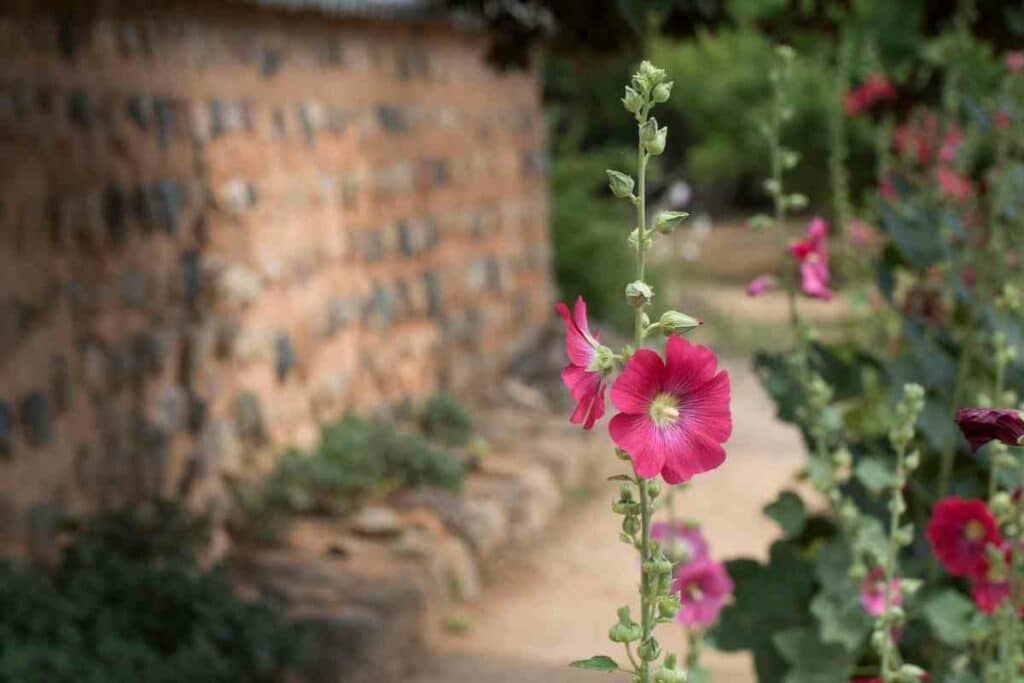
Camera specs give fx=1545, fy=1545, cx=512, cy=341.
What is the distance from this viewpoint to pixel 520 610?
5.27 meters

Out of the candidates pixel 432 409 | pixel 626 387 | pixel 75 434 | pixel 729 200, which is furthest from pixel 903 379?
pixel 729 200

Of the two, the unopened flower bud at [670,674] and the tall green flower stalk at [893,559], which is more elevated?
the tall green flower stalk at [893,559]

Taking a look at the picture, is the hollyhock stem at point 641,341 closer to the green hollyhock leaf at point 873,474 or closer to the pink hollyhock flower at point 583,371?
the pink hollyhock flower at point 583,371

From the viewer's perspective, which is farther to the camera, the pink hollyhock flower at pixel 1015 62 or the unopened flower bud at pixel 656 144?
the pink hollyhock flower at pixel 1015 62

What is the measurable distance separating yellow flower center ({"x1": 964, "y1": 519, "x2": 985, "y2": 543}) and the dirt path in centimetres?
189

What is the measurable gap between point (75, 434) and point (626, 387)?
317cm

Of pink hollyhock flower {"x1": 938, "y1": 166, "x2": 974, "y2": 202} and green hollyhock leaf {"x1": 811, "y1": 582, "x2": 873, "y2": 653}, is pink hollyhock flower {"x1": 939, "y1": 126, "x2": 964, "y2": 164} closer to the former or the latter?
pink hollyhock flower {"x1": 938, "y1": 166, "x2": 974, "y2": 202}

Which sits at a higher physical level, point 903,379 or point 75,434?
point 75,434

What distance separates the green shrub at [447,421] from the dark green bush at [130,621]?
2136 mm

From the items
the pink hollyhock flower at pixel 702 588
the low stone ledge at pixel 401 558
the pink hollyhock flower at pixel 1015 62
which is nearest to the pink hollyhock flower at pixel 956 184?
the pink hollyhock flower at pixel 1015 62

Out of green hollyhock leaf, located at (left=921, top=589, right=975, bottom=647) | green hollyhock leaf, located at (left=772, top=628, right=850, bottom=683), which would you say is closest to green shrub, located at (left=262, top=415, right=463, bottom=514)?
green hollyhock leaf, located at (left=772, top=628, right=850, bottom=683)

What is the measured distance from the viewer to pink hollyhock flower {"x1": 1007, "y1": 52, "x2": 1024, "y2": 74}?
138 inches

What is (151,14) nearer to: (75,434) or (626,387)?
(75,434)

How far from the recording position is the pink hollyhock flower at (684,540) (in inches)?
110
